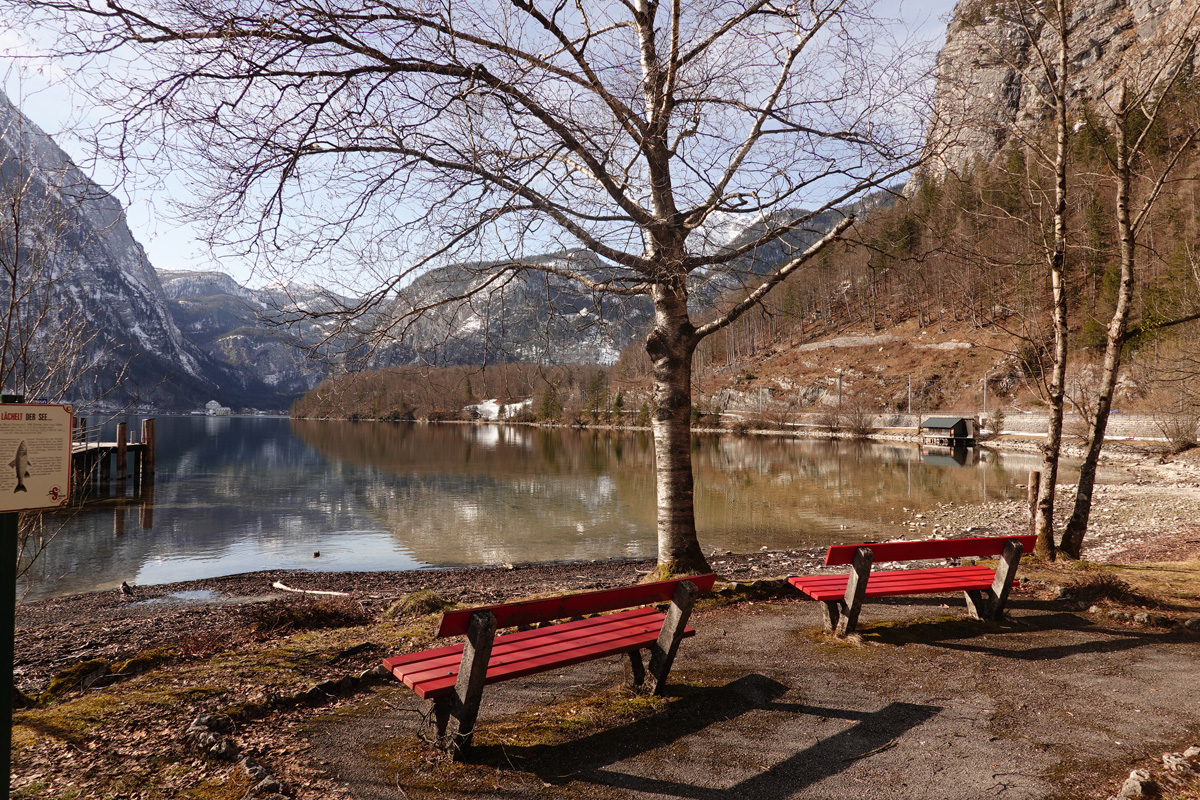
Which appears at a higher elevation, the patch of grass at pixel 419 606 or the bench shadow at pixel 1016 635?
the bench shadow at pixel 1016 635

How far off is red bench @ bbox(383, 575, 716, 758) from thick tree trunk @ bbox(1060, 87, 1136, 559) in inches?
270

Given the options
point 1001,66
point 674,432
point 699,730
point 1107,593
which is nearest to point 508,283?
point 674,432

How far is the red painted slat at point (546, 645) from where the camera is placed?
12.5ft

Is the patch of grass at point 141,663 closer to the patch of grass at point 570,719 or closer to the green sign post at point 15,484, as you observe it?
the green sign post at point 15,484

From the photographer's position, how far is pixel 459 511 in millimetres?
24141

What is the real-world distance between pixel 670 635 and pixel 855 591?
2.27 m

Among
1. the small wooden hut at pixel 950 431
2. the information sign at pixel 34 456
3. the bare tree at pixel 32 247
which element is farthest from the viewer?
the small wooden hut at pixel 950 431

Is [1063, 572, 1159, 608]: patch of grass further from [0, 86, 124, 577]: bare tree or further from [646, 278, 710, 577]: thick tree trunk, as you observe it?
[0, 86, 124, 577]: bare tree

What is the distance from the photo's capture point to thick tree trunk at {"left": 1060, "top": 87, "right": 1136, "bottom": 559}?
8.33 metres

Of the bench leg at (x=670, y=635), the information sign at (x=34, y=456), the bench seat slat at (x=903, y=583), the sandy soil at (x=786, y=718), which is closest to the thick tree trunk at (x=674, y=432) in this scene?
the sandy soil at (x=786, y=718)

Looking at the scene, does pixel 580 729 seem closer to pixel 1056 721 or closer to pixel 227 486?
pixel 1056 721

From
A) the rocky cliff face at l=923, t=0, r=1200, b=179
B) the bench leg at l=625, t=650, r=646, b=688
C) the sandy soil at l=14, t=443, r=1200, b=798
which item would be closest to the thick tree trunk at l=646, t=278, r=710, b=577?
the sandy soil at l=14, t=443, r=1200, b=798

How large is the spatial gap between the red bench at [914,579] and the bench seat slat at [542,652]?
1849 millimetres

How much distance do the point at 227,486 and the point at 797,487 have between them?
90.3 ft
